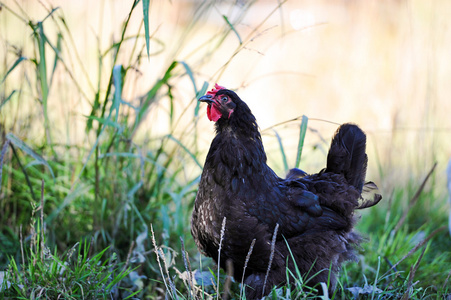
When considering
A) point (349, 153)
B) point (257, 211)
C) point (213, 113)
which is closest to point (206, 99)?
point (213, 113)

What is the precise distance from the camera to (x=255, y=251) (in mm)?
2344

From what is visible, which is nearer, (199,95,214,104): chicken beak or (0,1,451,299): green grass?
(199,95,214,104): chicken beak

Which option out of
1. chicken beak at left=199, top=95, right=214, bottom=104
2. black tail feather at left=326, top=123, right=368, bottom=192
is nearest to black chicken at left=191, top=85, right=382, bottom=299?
chicken beak at left=199, top=95, right=214, bottom=104

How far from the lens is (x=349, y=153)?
106 inches

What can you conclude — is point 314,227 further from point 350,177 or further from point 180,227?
point 180,227

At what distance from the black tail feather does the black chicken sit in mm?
121

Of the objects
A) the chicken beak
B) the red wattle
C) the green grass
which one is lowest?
the green grass

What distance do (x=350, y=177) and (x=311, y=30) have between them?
14.2 feet

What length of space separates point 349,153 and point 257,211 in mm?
717

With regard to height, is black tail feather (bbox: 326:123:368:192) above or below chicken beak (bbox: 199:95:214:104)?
below

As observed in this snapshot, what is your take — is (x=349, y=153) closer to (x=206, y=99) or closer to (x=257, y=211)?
(x=257, y=211)

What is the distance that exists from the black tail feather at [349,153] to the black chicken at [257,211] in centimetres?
12

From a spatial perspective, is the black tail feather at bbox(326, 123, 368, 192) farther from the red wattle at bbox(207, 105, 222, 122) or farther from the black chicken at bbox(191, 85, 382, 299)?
the red wattle at bbox(207, 105, 222, 122)

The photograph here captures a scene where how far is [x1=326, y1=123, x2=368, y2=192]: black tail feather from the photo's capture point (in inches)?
105
